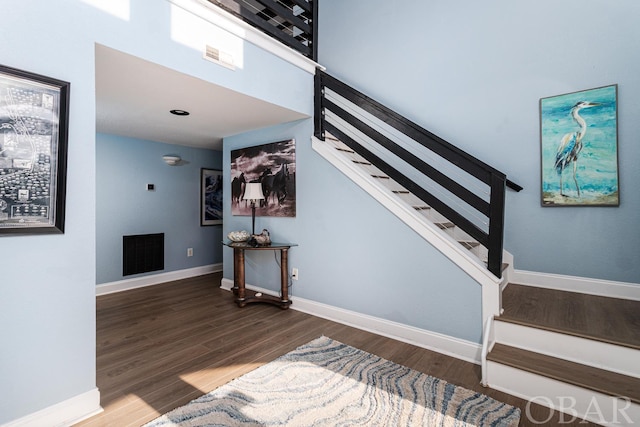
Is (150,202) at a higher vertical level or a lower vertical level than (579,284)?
higher

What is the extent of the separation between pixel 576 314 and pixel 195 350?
292 centimetres

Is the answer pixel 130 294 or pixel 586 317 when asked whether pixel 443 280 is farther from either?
pixel 130 294

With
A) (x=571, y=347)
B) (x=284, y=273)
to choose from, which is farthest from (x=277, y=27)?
(x=571, y=347)

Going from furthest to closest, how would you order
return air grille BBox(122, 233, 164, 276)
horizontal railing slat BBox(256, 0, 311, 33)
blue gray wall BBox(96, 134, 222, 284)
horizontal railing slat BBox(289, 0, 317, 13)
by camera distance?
return air grille BBox(122, 233, 164, 276)
blue gray wall BBox(96, 134, 222, 284)
horizontal railing slat BBox(289, 0, 317, 13)
horizontal railing slat BBox(256, 0, 311, 33)

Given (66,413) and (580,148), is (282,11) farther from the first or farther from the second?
(66,413)

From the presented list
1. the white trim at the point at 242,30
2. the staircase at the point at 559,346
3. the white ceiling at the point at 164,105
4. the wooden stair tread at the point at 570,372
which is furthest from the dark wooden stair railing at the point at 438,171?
the wooden stair tread at the point at 570,372

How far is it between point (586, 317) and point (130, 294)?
15.7 feet

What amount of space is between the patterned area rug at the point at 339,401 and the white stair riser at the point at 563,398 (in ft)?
0.55

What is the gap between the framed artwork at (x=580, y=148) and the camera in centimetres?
248

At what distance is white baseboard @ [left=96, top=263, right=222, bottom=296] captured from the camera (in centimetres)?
399

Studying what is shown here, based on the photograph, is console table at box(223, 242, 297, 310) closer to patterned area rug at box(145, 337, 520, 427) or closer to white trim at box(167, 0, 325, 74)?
patterned area rug at box(145, 337, 520, 427)

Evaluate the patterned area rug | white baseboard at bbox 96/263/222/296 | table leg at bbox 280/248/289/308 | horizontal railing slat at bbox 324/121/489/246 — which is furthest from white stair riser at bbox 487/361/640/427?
white baseboard at bbox 96/263/222/296

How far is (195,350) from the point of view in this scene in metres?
2.43

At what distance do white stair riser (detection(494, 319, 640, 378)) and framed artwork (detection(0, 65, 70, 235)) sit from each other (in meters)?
2.86
